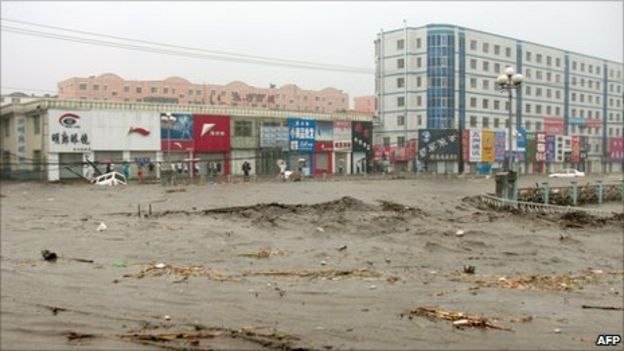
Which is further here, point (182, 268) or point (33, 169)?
point (33, 169)

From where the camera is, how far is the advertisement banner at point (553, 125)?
7594 mm

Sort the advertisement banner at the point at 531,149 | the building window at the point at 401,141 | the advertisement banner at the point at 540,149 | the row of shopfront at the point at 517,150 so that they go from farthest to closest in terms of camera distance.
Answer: the building window at the point at 401,141 < the advertisement banner at the point at 531,149 < the advertisement banner at the point at 540,149 < the row of shopfront at the point at 517,150

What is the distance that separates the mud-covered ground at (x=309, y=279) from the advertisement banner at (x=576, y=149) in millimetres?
1667

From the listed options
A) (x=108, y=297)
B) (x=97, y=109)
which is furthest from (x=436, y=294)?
(x=97, y=109)

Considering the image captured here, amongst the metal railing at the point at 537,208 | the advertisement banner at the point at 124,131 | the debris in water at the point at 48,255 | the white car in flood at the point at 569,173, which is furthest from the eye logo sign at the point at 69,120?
the white car in flood at the point at 569,173

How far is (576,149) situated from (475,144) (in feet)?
4.93

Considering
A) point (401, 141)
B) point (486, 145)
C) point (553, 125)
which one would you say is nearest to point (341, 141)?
point (401, 141)

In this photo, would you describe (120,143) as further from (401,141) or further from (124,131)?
(401,141)

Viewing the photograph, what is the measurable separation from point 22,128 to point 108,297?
34679 mm

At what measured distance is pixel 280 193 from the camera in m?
23.5

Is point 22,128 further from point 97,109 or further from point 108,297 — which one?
point 108,297

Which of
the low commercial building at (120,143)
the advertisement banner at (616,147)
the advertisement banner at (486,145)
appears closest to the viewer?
the advertisement banner at (616,147)

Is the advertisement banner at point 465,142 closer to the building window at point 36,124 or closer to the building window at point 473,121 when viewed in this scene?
the building window at point 473,121

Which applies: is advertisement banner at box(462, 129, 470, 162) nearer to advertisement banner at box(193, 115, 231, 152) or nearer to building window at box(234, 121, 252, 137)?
building window at box(234, 121, 252, 137)
